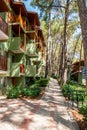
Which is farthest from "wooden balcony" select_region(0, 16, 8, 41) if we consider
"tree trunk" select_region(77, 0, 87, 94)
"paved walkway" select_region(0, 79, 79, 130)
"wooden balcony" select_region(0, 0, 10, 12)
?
"tree trunk" select_region(77, 0, 87, 94)

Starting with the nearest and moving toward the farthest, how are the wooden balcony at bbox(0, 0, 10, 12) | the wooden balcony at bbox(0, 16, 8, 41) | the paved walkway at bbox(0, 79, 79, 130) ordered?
1. the paved walkway at bbox(0, 79, 79, 130)
2. the wooden balcony at bbox(0, 16, 8, 41)
3. the wooden balcony at bbox(0, 0, 10, 12)

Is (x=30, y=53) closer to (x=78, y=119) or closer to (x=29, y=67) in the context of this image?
(x=29, y=67)

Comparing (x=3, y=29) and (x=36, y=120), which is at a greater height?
(x=3, y=29)

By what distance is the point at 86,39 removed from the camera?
30.9ft

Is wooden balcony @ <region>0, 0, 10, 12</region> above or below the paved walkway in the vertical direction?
above

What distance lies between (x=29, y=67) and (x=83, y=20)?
1933cm

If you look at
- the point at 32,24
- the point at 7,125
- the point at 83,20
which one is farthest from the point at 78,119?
the point at 32,24

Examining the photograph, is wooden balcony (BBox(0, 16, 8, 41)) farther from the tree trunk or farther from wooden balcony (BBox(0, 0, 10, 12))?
the tree trunk

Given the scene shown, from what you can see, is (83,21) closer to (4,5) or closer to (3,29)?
(3,29)

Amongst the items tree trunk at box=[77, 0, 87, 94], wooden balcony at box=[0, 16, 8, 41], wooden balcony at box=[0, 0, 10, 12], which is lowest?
tree trunk at box=[77, 0, 87, 94]

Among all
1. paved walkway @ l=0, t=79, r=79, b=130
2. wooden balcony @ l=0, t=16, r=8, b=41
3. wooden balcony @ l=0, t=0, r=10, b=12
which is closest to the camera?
paved walkway @ l=0, t=79, r=79, b=130

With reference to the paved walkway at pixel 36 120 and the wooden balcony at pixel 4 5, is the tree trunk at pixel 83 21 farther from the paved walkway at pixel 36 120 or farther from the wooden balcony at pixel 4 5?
the wooden balcony at pixel 4 5

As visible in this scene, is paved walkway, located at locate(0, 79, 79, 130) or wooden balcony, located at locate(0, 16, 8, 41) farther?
wooden balcony, located at locate(0, 16, 8, 41)

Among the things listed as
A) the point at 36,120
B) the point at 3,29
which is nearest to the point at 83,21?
the point at 36,120
